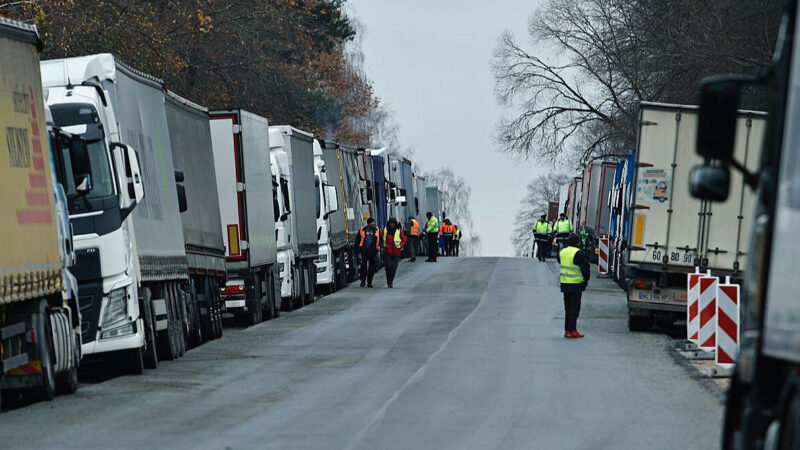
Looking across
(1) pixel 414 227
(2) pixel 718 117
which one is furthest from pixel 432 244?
(2) pixel 718 117

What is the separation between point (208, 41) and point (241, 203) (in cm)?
1774

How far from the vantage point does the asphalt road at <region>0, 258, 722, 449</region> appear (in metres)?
11.6

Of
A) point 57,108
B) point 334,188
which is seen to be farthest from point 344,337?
point 334,188

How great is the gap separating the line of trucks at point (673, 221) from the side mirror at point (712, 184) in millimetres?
16451

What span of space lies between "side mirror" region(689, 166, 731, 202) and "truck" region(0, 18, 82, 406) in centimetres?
812

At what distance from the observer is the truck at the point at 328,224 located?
120ft

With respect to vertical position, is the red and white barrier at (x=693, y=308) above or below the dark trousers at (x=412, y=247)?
above

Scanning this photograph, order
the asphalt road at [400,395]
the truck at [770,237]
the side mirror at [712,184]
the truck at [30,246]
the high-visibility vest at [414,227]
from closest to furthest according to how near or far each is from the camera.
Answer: the truck at [770,237], the side mirror at [712,184], the asphalt road at [400,395], the truck at [30,246], the high-visibility vest at [414,227]

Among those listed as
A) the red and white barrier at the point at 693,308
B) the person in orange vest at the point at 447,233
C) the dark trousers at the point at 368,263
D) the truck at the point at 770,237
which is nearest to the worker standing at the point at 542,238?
the person in orange vest at the point at 447,233

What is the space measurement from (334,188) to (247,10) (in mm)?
7664

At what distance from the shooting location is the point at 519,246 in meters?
182

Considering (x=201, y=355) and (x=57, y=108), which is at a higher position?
(x=57, y=108)

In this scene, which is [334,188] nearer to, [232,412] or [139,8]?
[139,8]

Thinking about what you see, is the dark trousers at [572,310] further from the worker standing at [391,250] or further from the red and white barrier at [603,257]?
the red and white barrier at [603,257]
